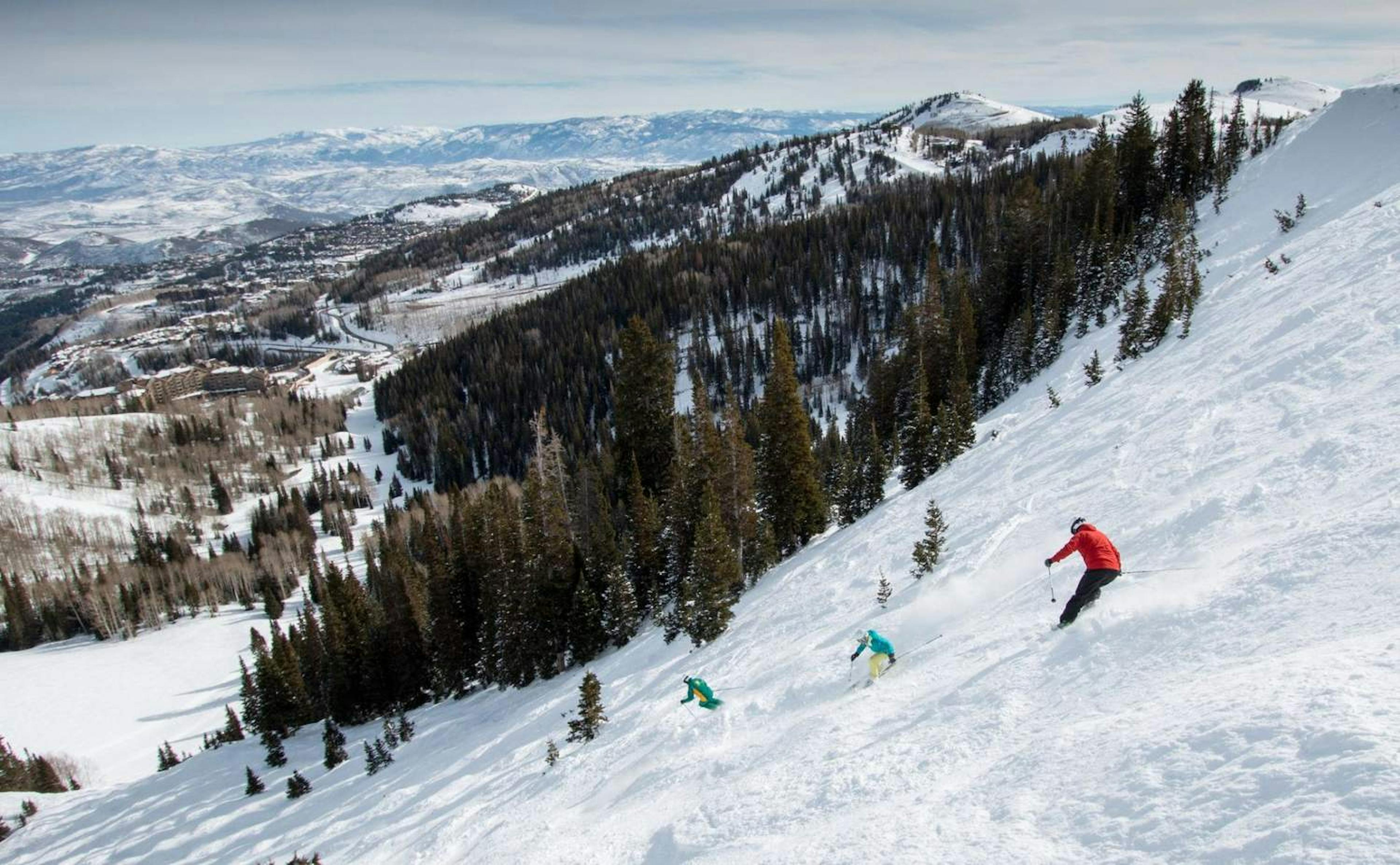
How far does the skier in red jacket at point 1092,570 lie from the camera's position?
12.5 metres

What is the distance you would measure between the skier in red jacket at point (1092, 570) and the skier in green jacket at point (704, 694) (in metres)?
9.62

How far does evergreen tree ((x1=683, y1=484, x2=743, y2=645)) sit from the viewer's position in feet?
92.9

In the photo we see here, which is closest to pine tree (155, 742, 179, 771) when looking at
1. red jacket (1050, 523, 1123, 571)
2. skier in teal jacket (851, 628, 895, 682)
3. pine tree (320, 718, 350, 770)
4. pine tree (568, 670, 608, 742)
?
pine tree (320, 718, 350, 770)

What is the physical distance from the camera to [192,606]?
95.0m

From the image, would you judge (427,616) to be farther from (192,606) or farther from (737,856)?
(192,606)

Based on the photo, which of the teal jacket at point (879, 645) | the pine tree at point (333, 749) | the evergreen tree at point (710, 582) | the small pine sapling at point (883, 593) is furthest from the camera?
the pine tree at point (333, 749)

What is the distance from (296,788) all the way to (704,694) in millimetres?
28848

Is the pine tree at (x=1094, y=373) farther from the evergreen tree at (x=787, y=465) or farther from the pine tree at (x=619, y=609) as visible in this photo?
the pine tree at (x=619, y=609)

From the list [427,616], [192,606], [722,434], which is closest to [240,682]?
[192,606]

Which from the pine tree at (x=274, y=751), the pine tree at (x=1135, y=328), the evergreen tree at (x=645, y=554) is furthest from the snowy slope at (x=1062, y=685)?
the evergreen tree at (x=645, y=554)

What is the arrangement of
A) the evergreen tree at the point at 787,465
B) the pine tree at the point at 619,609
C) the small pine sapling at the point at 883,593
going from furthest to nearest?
the evergreen tree at the point at 787,465
the pine tree at the point at 619,609
the small pine sapling at the point at 883,593

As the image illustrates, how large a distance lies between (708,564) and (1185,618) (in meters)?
20.0

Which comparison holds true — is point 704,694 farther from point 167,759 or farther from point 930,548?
point 167,759

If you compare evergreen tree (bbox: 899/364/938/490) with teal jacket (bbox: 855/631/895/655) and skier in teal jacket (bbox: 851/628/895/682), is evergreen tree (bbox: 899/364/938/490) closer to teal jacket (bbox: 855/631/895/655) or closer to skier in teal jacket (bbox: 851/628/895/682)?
skier in teal jacket (bbox: 851/628/895/682)
